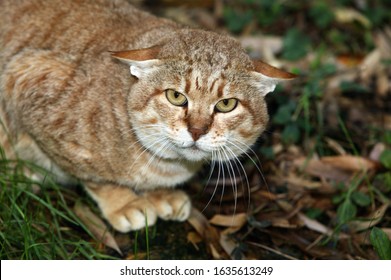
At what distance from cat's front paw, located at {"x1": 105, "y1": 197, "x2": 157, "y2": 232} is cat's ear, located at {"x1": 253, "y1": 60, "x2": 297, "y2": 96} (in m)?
1.09

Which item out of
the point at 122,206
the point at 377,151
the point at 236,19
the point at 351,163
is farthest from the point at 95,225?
the point at 236,19

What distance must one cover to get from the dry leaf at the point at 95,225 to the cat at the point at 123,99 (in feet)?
0.24

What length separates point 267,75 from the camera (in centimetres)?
343

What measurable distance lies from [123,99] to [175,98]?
1.41 ft

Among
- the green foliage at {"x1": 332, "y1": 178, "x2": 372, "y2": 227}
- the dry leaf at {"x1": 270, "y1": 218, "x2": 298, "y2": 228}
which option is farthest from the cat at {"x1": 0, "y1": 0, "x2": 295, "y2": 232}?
the green foliage at {"x1": 332, "y1": 178, "x2": 372, "y2": 227}

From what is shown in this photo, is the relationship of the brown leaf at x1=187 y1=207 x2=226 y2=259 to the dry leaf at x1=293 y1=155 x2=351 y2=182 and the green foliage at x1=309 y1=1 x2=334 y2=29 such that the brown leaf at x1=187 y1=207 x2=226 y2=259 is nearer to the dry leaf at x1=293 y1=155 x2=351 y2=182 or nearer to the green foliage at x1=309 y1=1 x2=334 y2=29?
the dry leaf at x1=293 y1=155 x2=351 y2=182

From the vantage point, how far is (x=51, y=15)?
13.4ft

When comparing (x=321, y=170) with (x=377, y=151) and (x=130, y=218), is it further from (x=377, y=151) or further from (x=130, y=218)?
(x=130, y=218)

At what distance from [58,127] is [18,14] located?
0.89m

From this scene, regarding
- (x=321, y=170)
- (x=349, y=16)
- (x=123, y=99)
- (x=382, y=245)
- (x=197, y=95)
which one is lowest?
(x=321, y=170)

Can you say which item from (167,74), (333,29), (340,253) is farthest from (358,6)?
(167,74)

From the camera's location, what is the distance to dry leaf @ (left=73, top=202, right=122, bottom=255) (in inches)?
152

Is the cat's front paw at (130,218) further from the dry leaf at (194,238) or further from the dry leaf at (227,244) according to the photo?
the dry leaf at (227,244)

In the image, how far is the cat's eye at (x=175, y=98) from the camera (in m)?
3.33
